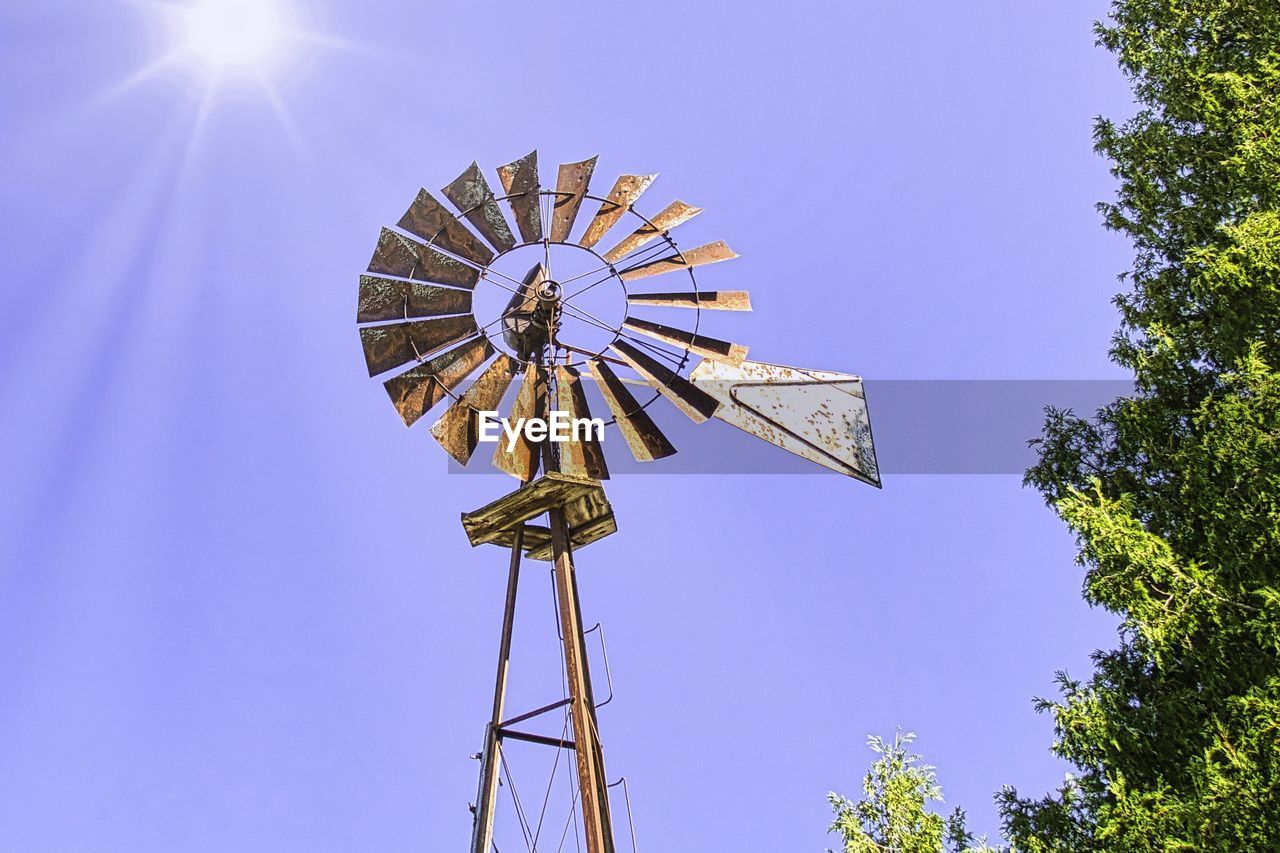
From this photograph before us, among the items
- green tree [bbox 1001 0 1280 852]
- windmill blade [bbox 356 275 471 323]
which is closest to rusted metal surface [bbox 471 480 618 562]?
windmill blade [bbox 356 275 471 323]

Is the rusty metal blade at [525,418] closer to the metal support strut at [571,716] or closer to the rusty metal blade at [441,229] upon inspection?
the metal support strut at [571,716]

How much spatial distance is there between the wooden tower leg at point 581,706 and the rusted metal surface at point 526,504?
0.41 ft

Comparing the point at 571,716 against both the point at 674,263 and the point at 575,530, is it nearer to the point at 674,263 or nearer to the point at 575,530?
the point at 575,530

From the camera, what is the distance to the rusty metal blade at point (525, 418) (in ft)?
18.7

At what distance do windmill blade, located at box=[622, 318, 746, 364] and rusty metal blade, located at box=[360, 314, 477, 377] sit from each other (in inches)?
39.3

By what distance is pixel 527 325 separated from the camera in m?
6.10

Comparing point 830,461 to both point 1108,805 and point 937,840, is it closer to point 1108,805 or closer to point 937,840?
point 1108,805

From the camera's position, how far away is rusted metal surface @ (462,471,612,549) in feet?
18.2

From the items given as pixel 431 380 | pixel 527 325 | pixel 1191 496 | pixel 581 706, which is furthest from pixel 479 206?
pixel 1191 496

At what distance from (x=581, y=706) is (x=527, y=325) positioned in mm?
2300

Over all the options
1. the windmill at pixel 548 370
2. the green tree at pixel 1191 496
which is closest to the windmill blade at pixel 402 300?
the windmill at pixel 548 370

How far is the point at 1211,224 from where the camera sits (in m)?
5.88

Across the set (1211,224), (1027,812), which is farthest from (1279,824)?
(1211,224)

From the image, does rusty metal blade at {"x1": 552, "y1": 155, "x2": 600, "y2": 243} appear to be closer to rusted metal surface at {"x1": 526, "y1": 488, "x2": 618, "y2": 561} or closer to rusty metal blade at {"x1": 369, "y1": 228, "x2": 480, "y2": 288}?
rusty metal blade at {"x1": 369, "y1": 228, "x2": 480, "y2": 288}
